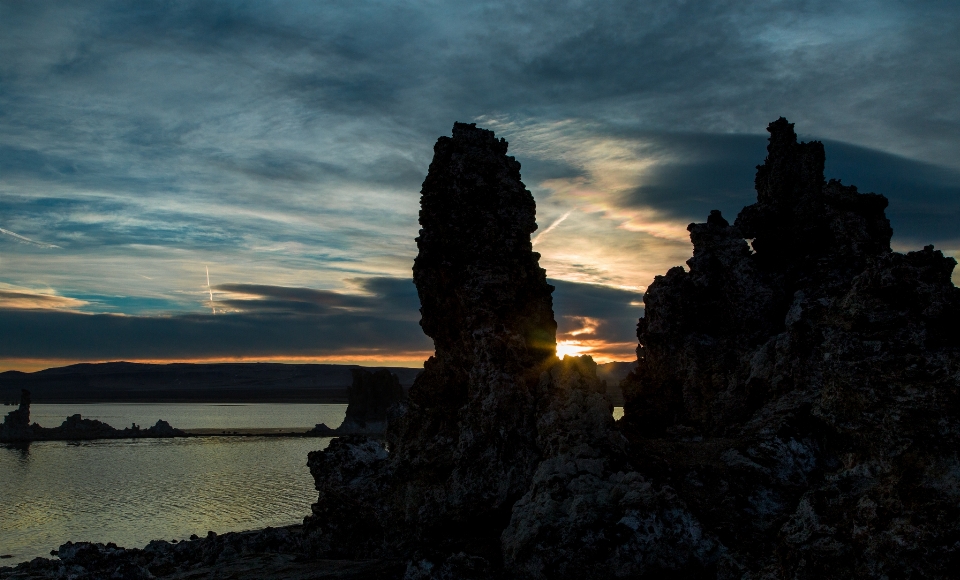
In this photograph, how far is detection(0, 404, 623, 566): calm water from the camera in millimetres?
37375

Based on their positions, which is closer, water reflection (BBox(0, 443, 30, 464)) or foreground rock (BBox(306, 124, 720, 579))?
foreground rock (BBox(306, 124, 720, 579))

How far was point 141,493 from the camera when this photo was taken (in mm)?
50406

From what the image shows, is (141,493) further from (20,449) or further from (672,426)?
(20,449)

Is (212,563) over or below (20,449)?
over

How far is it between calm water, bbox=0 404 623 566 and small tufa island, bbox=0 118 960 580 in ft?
43.7

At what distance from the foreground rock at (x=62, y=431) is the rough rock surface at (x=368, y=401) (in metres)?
22.2

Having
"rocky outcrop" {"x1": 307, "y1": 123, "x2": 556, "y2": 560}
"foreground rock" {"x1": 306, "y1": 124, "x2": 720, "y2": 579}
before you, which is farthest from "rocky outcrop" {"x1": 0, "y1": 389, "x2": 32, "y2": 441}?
"foreground rock" {"x1": 306, "y1": 124, "x2": 720, "y2": 579}

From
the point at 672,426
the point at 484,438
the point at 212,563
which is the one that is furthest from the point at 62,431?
the point at 484,438

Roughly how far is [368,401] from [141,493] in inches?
2486

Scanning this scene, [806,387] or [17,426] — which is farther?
[17,426]

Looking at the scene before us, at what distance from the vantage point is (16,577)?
2269 cm

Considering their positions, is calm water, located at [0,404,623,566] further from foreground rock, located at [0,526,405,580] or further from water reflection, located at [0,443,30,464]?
foreground rock, located at [0,526,405,580]

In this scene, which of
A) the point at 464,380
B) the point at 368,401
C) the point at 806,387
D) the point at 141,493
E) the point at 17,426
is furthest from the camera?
the point at 368,401

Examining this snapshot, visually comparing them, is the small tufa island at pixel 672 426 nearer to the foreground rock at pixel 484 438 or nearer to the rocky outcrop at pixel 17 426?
the foreground rock at pixel 484 438
